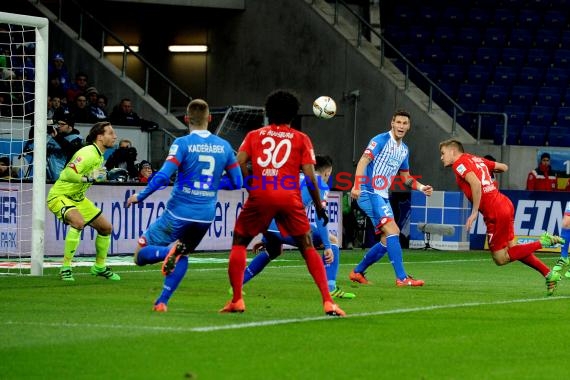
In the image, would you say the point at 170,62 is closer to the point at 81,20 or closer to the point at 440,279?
the point at 81,20

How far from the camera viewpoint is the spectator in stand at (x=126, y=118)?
86.0 feet

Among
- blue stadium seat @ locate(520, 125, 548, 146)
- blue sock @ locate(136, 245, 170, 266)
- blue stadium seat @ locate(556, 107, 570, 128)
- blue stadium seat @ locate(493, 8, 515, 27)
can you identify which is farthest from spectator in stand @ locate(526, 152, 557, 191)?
blue sock @ locate(136, 245, 170, 266)

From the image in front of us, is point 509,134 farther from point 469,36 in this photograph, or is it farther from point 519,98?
point 469,36

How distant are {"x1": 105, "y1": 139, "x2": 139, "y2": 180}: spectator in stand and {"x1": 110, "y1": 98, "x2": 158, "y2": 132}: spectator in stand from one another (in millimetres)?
2468

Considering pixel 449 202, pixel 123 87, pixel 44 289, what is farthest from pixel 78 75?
pixel 44 289

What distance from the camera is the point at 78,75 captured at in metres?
27.4

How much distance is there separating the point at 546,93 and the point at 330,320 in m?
22.4

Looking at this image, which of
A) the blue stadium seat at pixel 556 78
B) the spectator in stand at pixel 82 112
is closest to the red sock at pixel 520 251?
the spectator in stand at pixel 82 112

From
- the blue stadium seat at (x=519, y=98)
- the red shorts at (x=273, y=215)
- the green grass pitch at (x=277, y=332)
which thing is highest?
the blue stadium seat at (x=519, y=98)

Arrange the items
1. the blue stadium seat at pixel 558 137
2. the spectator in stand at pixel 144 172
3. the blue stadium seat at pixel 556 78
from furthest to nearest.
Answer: the blue stadium seat at pixel 556 78
the blue stadium seat at pixel 558 137
the spectator in stand at pixel 144 172

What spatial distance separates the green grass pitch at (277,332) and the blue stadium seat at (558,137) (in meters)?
15.2

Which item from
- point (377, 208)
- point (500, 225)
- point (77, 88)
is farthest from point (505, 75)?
point (500, 225)

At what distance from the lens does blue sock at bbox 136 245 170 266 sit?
11461mm

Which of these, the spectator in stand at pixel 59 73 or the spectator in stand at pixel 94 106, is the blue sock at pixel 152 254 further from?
the spectator in stand at pixel 59 73
